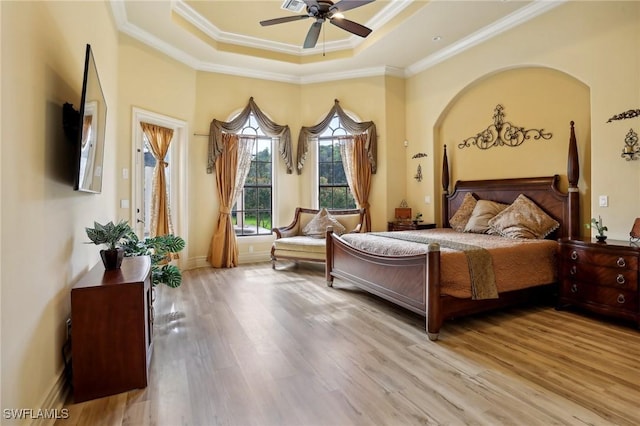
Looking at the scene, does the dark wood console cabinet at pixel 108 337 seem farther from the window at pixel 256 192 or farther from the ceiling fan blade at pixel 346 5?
the window at pixel 256 192

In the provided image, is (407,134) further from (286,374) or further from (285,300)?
(286,374)

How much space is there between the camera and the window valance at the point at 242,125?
18.0 feet

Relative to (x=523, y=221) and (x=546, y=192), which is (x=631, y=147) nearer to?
(x=546, y=192)

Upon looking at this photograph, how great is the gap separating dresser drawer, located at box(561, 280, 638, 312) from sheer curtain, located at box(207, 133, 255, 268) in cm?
452

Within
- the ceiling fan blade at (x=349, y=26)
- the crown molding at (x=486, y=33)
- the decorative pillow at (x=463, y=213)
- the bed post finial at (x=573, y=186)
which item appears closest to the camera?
the ceiling fan blade at (x=349, y=26)

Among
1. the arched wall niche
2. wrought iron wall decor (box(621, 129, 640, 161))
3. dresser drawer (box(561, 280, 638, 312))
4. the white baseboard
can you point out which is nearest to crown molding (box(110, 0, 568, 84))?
the arched wall niche

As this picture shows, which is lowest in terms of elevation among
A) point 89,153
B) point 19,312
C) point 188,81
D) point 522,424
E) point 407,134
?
point 522,424

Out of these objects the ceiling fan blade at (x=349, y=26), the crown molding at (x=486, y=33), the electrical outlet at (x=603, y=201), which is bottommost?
the electrical outlet at (x=603, y=201)

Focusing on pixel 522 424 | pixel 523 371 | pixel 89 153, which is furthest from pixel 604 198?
pixel 89 153

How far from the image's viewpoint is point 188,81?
17.4 ft

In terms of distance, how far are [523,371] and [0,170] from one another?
10.0ft

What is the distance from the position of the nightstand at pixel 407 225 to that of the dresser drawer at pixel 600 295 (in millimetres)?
2138

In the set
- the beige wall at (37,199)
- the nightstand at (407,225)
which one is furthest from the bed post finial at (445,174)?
the beige wall at (37,199)

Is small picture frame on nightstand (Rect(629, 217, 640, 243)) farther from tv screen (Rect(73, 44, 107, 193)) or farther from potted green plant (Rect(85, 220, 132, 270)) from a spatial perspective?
tv screen (Rect(73, 44, 107, 193))
